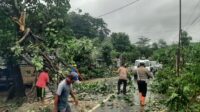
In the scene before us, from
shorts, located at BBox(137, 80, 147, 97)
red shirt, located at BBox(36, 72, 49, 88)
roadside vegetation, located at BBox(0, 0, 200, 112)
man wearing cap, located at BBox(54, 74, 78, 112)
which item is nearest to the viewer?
man wearing cap, located at BBox(54, 74, 78, 112)

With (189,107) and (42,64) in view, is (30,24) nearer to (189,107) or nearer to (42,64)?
(42,64)

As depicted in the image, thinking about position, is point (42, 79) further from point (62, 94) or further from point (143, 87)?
point (62, 94)

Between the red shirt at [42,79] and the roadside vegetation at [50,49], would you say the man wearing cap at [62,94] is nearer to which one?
the roadside vegetation at [50,49]

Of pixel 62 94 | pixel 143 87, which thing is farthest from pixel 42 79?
pixel 62 94

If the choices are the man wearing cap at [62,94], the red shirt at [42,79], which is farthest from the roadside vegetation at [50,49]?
the man wearing cap at [62,94]

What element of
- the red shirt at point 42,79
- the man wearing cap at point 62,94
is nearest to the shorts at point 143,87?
the red shirt at point 42,79

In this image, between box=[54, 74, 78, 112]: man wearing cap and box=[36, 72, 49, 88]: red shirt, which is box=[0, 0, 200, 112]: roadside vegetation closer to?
box=[36, 72, 49, 88]: red shirt

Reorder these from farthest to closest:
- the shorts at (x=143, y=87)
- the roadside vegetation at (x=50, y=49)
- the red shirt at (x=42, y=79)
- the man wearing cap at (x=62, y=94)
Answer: the red shirt at (x=42, y=79) < the shorts at (x=143, y=87) < the roadside vegetation at (x=50, y=49) < the man wearing cap at (x=62, y=94)

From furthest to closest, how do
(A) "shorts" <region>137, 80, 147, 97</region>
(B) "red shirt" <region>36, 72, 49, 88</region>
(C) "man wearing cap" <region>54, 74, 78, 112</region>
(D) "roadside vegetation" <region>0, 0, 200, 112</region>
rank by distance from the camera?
(B) "red shirt" <region>36, 72, 49, 88</region>
(A) "shorts" <region>137, 80, 147, 97</region>
(D) "roadside vegetation" <region>0, 0, 200, 112</region>
(C) "man wearing cap" <region>54, 74, 78, 112</region>

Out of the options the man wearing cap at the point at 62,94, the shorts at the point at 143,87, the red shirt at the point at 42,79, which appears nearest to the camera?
the man wearing cap at the point at 62,94

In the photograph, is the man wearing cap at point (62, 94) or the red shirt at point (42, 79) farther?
the red shirt at point (42, 79)

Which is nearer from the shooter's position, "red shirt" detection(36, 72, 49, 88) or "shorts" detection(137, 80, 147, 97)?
"shorts" detection(137, 80, 147, 97)

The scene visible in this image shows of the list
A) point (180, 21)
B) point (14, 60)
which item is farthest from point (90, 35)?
point (14, 60)

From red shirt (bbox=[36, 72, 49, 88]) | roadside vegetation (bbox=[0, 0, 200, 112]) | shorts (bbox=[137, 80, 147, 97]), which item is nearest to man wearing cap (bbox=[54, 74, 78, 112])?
roadside vegetation (bbox=[0, 0, 200, 112])
